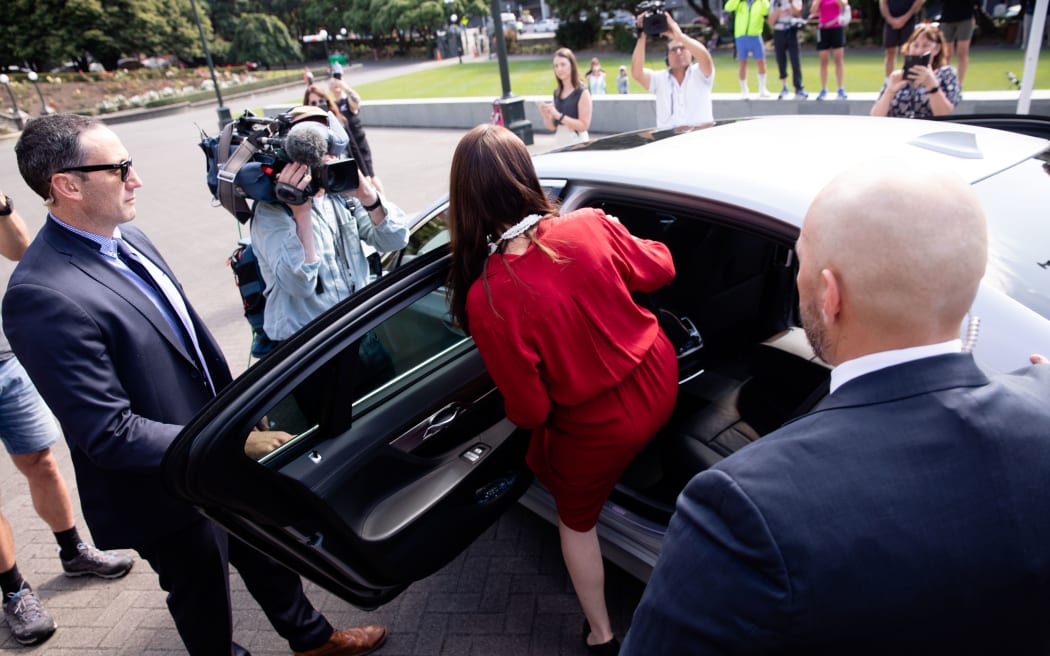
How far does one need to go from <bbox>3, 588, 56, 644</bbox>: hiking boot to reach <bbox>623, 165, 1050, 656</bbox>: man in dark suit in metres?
3.00

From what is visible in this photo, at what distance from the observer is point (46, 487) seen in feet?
9.78

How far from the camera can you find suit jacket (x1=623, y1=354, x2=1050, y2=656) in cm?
85

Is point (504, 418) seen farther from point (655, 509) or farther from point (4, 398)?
point (4, 398)

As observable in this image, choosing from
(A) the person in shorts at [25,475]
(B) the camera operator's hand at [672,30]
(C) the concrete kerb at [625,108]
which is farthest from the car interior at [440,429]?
(C) the concrete kerb at [625,108]

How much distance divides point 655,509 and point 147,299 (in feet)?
5.87

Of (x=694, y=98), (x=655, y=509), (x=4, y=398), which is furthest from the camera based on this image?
(x=694, y=98)

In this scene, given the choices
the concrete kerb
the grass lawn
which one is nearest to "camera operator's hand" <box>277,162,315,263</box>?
the concrete kerb

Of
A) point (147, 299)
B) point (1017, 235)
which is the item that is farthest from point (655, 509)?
point (147, 299)

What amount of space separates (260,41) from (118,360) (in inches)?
2095

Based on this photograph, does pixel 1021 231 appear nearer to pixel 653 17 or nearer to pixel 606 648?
pixel 606 648

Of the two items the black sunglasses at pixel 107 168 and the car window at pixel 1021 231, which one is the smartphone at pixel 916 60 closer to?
the car window at pixel 1021 231

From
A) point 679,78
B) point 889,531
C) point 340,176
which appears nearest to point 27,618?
point 340,176

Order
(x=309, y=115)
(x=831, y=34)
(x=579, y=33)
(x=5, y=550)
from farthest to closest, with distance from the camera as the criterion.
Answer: (x=579, y=33), (x=831, y=34), (x=5, y=550), (x=309, y=115)

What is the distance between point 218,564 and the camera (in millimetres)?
2186
